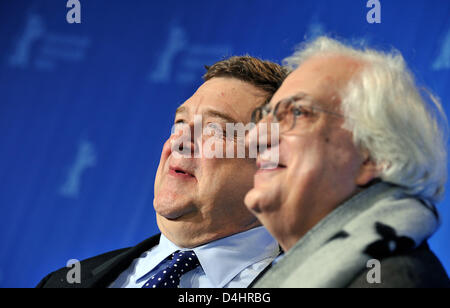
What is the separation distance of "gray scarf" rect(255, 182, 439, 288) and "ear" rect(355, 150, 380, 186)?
3 cm

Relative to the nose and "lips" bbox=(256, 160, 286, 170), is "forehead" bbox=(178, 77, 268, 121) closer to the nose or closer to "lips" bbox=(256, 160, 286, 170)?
the nose

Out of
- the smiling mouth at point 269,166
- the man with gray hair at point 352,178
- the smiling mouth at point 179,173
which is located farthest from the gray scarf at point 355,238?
the smiling mouth at point 179,173

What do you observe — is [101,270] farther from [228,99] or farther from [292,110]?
[292,110]

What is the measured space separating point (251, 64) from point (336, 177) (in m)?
0.70

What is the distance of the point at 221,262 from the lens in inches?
57.1

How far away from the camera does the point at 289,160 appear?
1093 mm

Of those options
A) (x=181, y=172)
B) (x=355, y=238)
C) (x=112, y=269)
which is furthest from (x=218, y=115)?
(x=355, y=238)

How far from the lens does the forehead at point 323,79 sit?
1145 mm

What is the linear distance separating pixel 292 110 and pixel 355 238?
0.33m

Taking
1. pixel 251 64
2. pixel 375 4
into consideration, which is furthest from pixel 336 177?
pixel 375 4

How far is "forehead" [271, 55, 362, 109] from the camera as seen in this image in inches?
45.1

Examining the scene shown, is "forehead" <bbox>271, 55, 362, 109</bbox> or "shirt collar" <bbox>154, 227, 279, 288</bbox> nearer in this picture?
"forehead" <bbox>271, 55, 362, 109</bbox>

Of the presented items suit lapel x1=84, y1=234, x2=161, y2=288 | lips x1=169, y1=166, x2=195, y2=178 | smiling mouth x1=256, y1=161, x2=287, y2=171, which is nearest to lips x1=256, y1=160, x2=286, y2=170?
smiling mouth x1=256, y1=161, x2=287, y2=171
